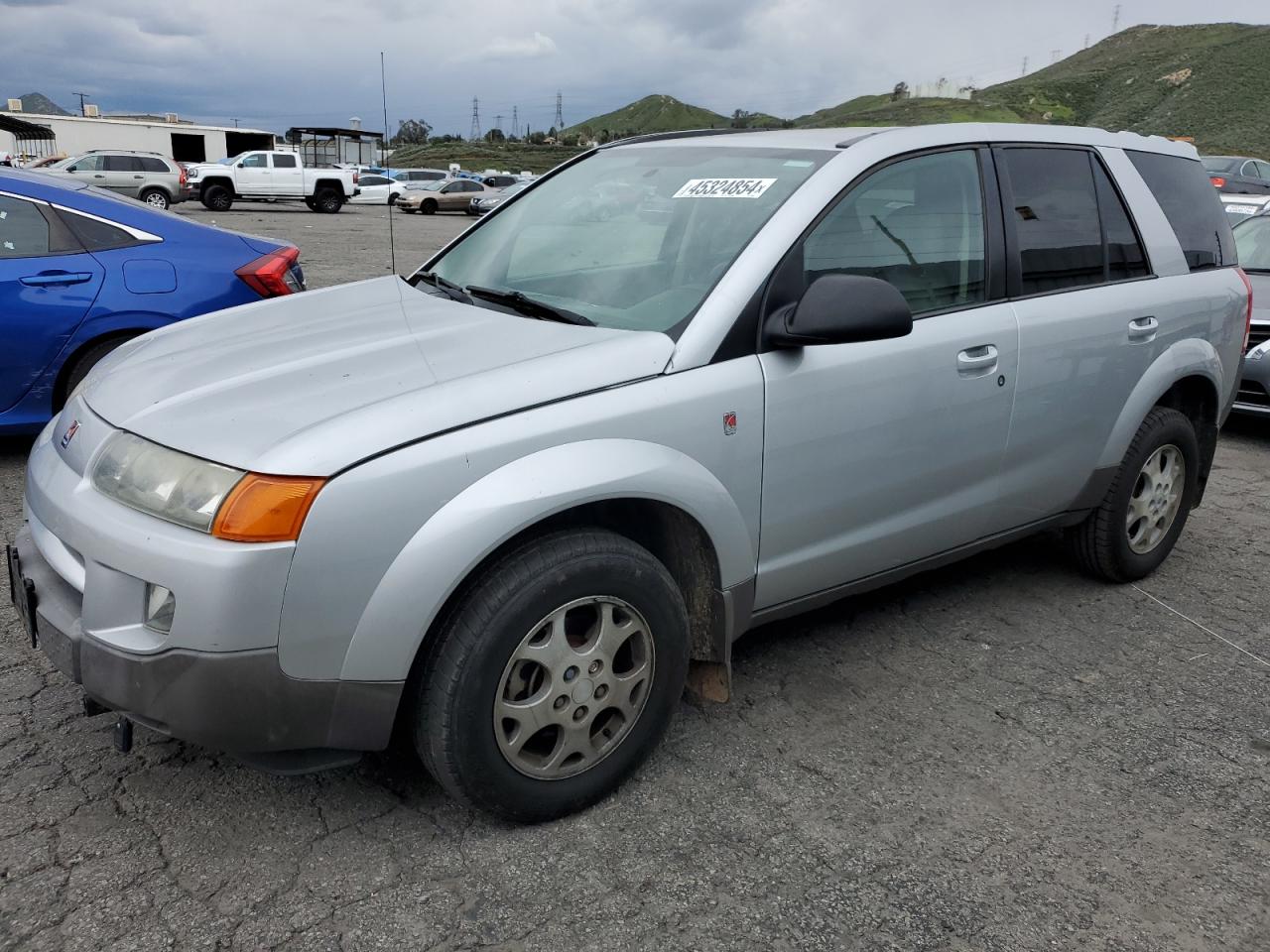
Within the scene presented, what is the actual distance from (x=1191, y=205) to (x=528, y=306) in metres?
2.97

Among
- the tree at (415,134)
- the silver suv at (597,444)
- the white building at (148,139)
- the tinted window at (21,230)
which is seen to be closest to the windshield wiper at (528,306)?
the silver suv at (597,444)

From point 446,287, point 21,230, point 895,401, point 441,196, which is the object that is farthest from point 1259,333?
point 441,196

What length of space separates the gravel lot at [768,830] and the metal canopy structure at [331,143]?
125 ft

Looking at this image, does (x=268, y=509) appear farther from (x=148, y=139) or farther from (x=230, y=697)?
(x=148, y=139)

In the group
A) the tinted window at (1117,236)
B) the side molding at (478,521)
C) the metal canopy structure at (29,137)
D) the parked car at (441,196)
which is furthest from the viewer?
the metal canopy structure at (29,137)

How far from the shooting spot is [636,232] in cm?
325

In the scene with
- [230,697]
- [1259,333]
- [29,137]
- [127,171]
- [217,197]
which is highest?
[29,137]

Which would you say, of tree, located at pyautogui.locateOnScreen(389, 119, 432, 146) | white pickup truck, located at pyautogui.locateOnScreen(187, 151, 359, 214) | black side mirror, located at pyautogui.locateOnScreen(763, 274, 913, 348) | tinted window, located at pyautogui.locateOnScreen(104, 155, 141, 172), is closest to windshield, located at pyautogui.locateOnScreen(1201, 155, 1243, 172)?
black side mirror, located at pyautogui.locateOnScreen(763, 274, 913, 348)

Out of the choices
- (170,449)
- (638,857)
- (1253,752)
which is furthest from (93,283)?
(1253,752)

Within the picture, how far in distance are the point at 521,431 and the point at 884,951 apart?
1.36 meters

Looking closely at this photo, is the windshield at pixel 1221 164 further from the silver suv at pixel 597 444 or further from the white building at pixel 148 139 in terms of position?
the white building at pixel 148 139

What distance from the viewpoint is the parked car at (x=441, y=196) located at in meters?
38.9

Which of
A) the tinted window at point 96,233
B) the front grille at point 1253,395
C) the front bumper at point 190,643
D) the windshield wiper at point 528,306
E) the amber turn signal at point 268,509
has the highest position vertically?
the tinted window at point 96,233

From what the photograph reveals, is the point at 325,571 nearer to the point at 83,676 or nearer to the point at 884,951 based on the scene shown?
the point at 83,676
